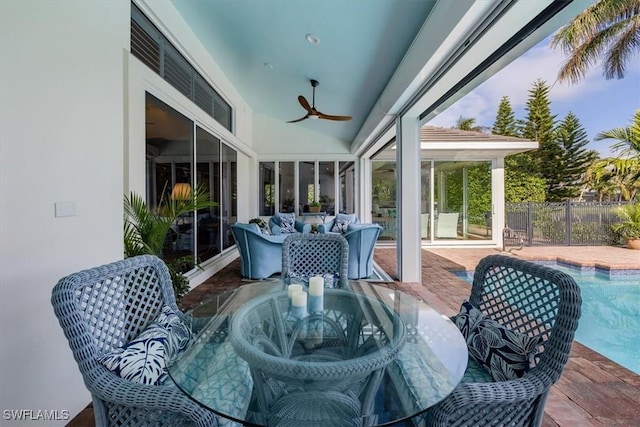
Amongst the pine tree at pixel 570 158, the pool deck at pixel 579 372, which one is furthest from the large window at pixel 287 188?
the pine tree at pixel 570 158

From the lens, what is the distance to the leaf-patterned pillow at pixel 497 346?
116 centimetres

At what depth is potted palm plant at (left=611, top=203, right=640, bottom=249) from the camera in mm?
2408

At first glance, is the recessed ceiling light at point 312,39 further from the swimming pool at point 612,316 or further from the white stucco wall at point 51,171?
the swimming pool at point 612,316

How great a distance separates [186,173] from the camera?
4.08 metres

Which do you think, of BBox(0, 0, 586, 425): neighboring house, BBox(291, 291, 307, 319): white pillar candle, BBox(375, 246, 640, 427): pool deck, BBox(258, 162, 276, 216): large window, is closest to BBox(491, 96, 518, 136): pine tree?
BBox(0, 0, 586, 425): neighboring house

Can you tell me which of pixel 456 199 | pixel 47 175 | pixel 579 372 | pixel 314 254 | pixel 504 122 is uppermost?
pixel 504 122

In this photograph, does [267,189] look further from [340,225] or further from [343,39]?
[343,39]

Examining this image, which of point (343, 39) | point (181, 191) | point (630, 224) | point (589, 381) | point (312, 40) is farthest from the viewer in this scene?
point (181, 191)

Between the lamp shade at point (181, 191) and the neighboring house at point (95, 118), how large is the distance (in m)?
0.11

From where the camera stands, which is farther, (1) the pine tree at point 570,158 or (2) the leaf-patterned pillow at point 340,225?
(2) the leaf-patterned pillow at point 340,225

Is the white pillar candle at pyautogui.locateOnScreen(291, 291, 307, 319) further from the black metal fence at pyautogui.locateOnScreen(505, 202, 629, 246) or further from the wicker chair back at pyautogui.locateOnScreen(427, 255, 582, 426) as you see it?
the black metal fence at pyautogui.locateOnScreen(505, 202, 629, 246)

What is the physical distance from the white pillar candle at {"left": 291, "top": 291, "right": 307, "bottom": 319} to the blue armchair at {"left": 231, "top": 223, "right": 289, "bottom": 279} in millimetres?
2775

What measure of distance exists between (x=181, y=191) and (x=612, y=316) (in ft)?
16.9

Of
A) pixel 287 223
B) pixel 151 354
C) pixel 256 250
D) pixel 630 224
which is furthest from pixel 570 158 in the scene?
pixel 287 223
